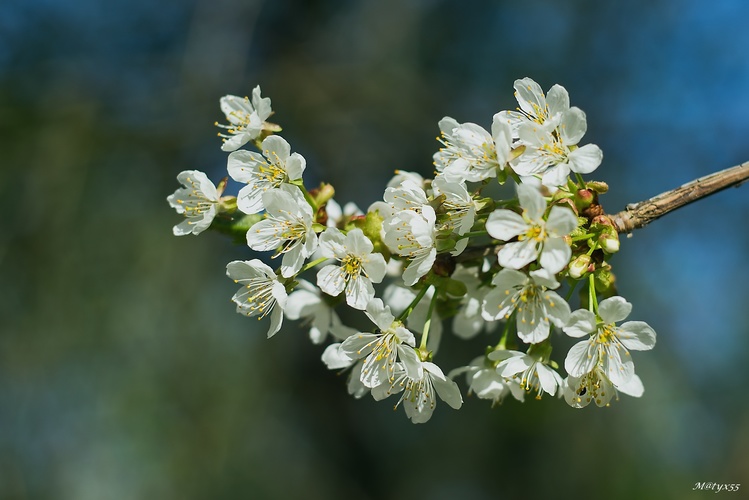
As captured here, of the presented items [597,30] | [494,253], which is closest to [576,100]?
[597,30]

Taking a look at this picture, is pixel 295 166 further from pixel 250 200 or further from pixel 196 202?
pixel 196 202

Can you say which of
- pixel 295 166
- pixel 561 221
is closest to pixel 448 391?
pixel 561 221

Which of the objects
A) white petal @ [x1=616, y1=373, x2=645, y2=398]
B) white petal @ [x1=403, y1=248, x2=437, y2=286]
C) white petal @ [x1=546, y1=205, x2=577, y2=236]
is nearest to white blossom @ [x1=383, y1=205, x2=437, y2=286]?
white petal @ [x1=403, y1=248, x2=437, y2=286]

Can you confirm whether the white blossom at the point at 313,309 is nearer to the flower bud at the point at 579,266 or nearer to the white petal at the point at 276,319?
the white petal at the point at 276,319

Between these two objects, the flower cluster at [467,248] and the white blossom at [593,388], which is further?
the white blossom at [593,388]

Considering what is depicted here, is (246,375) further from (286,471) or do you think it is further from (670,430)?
(670,430)

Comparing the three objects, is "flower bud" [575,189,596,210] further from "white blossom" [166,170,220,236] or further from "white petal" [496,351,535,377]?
"white blossom" [166,170,220,236]

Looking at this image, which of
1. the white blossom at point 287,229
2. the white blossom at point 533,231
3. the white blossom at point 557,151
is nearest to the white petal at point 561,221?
the white blossom at point 533,231
